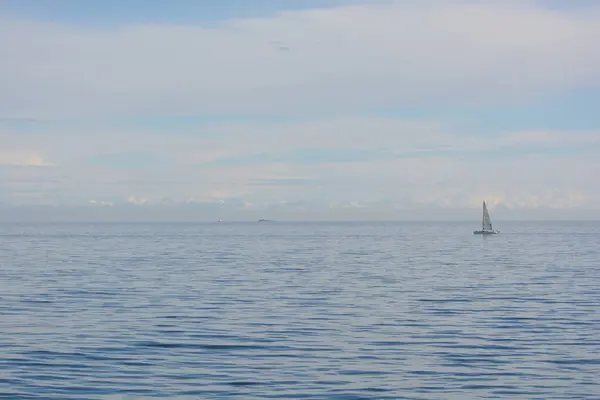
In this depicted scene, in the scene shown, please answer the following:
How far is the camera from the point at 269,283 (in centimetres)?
6394

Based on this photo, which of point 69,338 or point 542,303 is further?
point 542,303

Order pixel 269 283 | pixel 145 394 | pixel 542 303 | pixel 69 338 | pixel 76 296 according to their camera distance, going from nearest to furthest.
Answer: pixel 145 394, pixel 69 338, pixel 542 303, pixel 76 296, pixel 269 283

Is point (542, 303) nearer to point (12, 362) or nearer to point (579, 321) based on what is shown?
point (579, 321)

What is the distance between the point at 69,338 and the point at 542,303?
1055 inches

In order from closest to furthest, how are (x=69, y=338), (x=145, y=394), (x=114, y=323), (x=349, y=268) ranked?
(x=145, y=394) < (x=69, y=338) < (x=114, y=323) < (x=349, y=268)

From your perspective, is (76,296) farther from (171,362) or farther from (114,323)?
(171,362)

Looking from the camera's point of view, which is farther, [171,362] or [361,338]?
[361,338]

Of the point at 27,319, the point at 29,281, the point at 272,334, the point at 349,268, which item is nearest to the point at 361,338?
the point at 272,334

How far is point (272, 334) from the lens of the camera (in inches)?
1474

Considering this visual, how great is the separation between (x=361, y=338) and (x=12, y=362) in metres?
13.6

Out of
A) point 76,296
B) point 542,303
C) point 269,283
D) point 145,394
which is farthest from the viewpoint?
point 269,283

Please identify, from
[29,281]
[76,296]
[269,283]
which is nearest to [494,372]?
[76,296]

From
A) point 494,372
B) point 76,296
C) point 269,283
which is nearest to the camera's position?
point 494,372

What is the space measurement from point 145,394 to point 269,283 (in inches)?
1498
